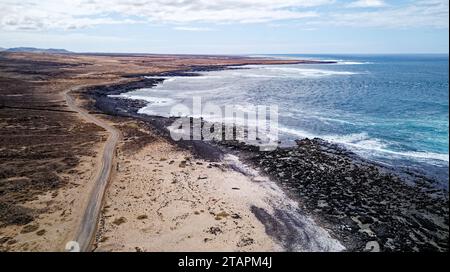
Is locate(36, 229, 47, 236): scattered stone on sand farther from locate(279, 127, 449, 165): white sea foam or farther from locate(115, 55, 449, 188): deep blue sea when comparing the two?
locate(279, 127, 449, 165): white sea foam

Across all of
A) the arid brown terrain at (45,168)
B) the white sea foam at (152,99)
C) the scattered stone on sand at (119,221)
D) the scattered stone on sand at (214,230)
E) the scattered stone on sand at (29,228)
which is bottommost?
the scattered stone on sand at (214,230)

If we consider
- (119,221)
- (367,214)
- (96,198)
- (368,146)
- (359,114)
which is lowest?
(367,214)

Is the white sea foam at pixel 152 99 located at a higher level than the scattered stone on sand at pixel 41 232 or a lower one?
higher

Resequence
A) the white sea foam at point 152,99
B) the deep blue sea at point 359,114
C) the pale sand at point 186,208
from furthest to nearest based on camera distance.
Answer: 1. the white sea foam at point 152,99
2. the deep blue sea at point 359,114
3. the pale sand at point 186,208

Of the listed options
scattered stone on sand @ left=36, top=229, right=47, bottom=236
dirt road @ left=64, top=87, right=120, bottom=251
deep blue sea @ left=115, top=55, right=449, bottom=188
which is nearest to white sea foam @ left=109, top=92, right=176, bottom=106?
deep blue sea @ left=115, top=55, right=449, bottom=188

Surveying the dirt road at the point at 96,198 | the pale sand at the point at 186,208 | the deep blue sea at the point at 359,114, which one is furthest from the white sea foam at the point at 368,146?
the dirt road at the point at 96,198

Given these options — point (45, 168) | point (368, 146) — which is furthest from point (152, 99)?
point (368, 146)

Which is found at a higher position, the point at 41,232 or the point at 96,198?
the point at 96,198

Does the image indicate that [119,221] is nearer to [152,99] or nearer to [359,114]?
[359,114]

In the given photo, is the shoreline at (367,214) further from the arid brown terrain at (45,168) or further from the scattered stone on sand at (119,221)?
the arid brown terrain at (45,168)
